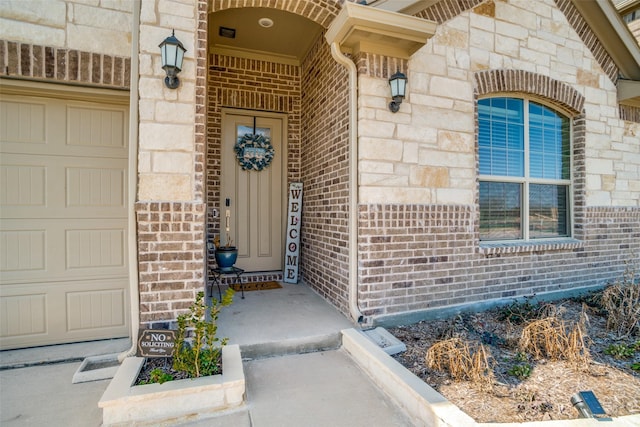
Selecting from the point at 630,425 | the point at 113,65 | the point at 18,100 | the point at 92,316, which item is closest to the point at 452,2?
the point at 113,65

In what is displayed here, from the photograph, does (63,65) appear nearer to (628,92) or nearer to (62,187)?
(62,187)

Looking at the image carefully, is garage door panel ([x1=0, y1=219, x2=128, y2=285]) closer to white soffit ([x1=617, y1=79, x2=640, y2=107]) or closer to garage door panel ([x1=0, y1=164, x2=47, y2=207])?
garage door panel ([x1=0, y1=164, x2=47, y2=207])

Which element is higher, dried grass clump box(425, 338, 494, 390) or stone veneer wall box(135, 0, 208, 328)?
stone veneer wall box(135, 0, 208, 328)

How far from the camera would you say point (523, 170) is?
4.18 m

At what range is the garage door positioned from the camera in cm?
272

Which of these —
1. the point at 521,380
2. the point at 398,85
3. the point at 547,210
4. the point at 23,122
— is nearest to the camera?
the point at 521,380

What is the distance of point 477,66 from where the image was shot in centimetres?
375

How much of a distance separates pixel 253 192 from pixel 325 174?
1.31m

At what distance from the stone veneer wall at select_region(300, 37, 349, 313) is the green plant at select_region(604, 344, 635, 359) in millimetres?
2219

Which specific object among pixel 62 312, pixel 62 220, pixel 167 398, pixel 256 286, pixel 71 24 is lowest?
pixel 167 398

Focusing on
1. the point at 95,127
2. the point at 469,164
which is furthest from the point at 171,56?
the point at 469,164

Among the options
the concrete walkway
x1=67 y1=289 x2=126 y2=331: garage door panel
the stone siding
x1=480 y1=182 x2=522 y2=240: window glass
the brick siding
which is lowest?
the concrete walkway

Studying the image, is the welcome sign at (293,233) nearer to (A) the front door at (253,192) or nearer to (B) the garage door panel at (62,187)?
(A) the front door at (253,192)

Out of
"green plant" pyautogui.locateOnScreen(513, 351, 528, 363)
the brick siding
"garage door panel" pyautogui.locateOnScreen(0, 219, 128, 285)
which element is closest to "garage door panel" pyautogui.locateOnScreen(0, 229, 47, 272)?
"garage door panel" pyautogui.locateOnScreen(0, 219, 128, 285)
